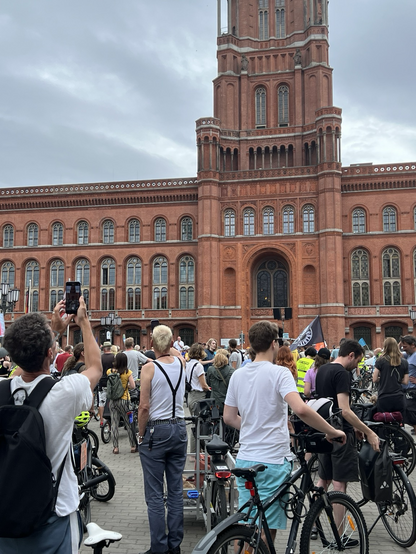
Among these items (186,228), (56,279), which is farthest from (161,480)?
(56,279)

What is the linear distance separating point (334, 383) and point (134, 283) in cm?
3781

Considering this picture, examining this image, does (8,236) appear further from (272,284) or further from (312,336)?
(312,336)

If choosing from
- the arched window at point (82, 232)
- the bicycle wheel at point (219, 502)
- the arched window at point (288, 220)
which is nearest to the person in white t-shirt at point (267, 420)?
the bicycle wheel at point (219, 502)

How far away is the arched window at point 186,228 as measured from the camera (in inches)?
1651

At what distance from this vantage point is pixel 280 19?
46719mm

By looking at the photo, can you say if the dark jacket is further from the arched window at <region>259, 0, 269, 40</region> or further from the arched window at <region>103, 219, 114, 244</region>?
the arched window at <region>259, 0, 269, 40</region>

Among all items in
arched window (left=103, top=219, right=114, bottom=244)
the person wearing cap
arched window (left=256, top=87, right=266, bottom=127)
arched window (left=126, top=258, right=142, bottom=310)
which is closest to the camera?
the person wearing cap

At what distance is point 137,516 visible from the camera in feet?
21.9

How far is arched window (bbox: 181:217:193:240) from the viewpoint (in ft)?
138

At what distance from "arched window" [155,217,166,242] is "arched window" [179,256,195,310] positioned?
2502 millimetres

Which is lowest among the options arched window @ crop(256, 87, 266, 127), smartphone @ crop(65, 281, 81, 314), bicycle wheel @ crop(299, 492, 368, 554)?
bicycle wheel @ crop(299, 492, 368, 554)

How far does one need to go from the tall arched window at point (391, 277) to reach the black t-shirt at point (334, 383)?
3517 centimetres

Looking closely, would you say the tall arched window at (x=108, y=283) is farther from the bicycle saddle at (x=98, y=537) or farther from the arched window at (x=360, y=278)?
the bicycle saddle at (x=98, y=537)

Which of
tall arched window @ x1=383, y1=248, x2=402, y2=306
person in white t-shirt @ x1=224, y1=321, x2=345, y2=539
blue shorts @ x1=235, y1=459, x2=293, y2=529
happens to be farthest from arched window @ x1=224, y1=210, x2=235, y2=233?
blue shorts @ x1=235, y1=459, x2=293, y2=529
